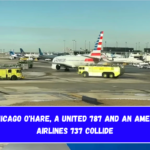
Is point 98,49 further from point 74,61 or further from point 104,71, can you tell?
point 104,71

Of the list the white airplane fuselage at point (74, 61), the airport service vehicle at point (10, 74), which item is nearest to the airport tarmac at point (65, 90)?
the airport service vehicle at point (10, 74)

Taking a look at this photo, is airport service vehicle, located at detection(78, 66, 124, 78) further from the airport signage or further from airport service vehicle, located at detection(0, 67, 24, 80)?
the airport signage

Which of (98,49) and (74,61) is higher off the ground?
(98,49)

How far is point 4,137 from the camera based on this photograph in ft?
29.7

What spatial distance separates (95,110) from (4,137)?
10.6 ft

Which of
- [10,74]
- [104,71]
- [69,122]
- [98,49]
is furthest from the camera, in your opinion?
[98,49]

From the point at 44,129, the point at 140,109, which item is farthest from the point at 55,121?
the point at 140,109

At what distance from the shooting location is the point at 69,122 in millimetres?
8992

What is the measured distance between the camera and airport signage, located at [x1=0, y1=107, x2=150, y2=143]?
352 inches

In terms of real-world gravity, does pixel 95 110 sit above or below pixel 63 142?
above

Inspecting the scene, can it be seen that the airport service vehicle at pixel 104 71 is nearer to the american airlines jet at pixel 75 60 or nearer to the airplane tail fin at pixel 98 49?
the american airlines jet at pixel 75 60

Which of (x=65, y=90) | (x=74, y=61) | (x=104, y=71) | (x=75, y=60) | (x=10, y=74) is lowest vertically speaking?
(x=65, y=90)

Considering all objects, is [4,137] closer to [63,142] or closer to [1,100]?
[63,142]

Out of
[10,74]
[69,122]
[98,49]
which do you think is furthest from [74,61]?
[69,122]
